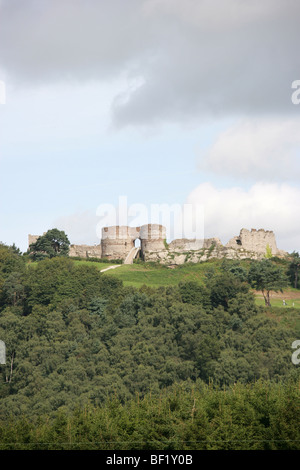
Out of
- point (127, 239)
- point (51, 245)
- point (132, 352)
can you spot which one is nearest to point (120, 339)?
point (132, 352)

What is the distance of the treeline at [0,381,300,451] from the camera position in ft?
93.3

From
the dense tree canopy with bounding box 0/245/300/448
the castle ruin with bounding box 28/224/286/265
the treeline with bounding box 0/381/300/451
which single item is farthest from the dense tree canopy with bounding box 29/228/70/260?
the treeline with bounding box 0/381/300/451

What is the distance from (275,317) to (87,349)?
557 inches

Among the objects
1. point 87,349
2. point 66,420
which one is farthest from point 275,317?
point 66,420

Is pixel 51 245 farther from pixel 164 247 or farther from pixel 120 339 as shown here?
pixel 120 339

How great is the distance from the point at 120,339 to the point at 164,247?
95.3 ft

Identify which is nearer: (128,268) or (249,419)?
(249,419)

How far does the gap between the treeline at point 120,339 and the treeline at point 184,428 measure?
6228mm

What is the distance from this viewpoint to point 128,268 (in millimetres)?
69000

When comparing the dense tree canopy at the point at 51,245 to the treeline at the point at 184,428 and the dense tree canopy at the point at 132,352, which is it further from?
the treeline at the point at 184,428

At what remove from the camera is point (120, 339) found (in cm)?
4719
